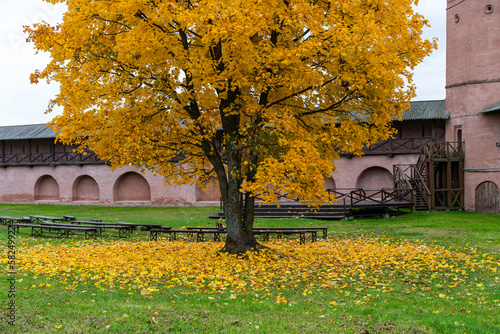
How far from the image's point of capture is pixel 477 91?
87.8 feet

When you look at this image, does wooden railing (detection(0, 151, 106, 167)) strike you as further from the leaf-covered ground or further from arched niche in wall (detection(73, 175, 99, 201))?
the leaf-covered ground

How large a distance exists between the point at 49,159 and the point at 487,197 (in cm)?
2871

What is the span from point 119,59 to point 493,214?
2057cm

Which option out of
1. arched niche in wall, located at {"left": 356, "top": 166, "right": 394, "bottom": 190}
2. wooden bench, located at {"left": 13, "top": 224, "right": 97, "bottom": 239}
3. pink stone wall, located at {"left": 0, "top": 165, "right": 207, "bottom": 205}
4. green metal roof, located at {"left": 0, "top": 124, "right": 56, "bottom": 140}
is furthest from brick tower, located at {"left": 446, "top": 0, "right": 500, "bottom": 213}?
green metal roof, located at {"left": 0, "top": 124, "right": 56, "bottom": 140}

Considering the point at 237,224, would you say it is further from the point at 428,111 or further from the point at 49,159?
the point at 49,159

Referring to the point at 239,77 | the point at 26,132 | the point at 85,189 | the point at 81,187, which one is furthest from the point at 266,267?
the point at 26,132

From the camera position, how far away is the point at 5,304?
712 cm

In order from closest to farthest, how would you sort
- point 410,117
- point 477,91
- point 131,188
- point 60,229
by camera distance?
point 60,229 < point 477,91 < point 410,117 < point 131,188

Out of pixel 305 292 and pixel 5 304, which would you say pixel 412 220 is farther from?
pixel 5 304

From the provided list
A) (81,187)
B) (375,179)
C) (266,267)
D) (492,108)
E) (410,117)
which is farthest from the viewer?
(81,187)

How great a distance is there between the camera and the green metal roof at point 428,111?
28.9 meters

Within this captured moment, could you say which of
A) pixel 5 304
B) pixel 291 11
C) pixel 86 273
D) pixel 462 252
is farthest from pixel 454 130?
pixel 5 304

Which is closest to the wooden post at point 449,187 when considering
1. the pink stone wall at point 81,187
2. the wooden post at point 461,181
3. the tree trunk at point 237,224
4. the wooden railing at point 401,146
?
the wooden post at point 461,181

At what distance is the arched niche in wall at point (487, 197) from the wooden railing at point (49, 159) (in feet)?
76.6
